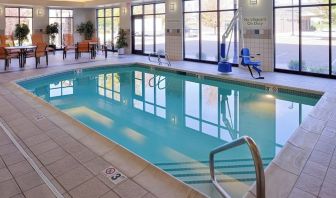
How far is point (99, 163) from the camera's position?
9.77ft

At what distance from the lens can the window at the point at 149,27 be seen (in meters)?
12.6

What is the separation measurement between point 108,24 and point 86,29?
1.34 m

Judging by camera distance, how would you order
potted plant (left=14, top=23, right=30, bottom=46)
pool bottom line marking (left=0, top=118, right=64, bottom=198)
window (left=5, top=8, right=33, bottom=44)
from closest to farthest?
pool bottom line marking (left=0, top=118, right=64, bottom=198)
potted plant (left=14, top=23, right=30, bottom=46)
window (left=5, top=8, right=33, bottom=44)

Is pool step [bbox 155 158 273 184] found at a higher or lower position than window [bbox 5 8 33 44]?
lower

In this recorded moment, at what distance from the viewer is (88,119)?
16.9ft

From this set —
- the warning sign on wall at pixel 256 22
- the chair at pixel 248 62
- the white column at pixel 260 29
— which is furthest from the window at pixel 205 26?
the chair at pixel 248 62

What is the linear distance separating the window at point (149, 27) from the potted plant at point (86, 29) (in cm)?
378

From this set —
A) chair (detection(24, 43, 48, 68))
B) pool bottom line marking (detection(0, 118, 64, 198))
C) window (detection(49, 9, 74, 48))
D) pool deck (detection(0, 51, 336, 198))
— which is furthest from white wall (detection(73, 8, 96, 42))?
pool bottom line marking (detection(0, 118, 64, 198))

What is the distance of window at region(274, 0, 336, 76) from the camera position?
24.1 feet

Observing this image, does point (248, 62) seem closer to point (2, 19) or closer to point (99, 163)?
point (99, 163)

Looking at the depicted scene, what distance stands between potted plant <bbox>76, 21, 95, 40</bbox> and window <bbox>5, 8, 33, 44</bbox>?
2.46m

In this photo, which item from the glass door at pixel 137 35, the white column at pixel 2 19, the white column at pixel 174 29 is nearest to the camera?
the white column at pixel 174 29

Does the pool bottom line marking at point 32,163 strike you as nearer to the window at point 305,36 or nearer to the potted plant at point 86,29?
the window at point 305,36

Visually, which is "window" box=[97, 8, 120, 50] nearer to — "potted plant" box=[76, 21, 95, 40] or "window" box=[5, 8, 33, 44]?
"potted plant" box=[76, 21, 95, 40]
